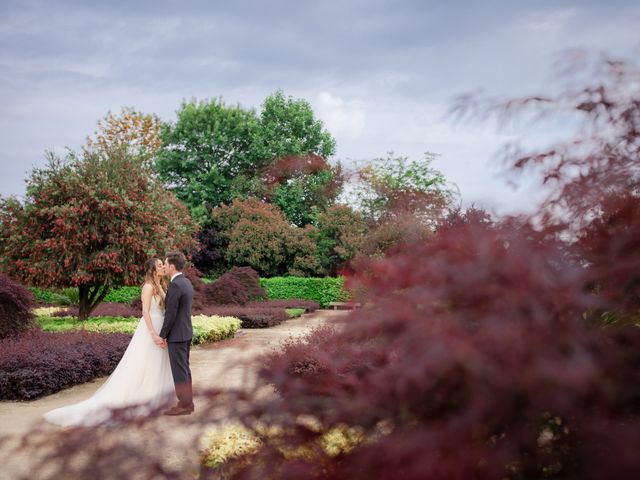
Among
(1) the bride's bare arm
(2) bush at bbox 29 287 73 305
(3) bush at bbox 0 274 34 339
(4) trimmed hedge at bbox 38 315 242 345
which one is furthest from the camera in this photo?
(2) bush at bbox 29 287 73 305

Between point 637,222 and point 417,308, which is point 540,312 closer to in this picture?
point 417,308

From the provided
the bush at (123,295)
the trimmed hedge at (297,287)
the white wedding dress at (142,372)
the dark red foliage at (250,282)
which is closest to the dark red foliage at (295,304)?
the dark red foliage at (250,282)

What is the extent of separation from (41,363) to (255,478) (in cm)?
826

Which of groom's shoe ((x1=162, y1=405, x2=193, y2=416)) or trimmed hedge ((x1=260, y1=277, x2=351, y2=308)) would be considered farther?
trimmed hedge ((x1=260, y1=277, x2=351, y2=308))

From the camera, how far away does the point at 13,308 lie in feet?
37.9

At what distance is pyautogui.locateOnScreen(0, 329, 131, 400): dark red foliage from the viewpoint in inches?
333

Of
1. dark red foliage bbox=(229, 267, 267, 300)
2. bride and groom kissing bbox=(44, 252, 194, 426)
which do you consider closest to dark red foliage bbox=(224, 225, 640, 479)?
bride and groom kissing bbox=(44, 252, 194, 426)

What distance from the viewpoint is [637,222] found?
149cm

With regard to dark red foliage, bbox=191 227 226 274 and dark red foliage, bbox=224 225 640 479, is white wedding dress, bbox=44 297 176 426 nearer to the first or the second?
dark red foliage, bbox=224 225 640 479

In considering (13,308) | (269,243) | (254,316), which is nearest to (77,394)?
(13,308)

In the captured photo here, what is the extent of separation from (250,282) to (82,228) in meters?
12.6

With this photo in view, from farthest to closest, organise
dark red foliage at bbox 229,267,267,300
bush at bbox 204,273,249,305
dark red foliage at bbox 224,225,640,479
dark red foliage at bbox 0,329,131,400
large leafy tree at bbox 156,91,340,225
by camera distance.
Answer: large leafy tree at bbox 156,91,340,225 < dark red foliage at bbox 229,267,267,300 < bush at bbox 204,273,249,305 < dark red foliage at bbox 0,329,131,400 < dark red foliage at bbox 224,225,640,479

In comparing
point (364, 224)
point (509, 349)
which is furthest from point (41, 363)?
point (364, 224)

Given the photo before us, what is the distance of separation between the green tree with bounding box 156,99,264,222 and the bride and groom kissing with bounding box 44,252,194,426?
97.4 feet
